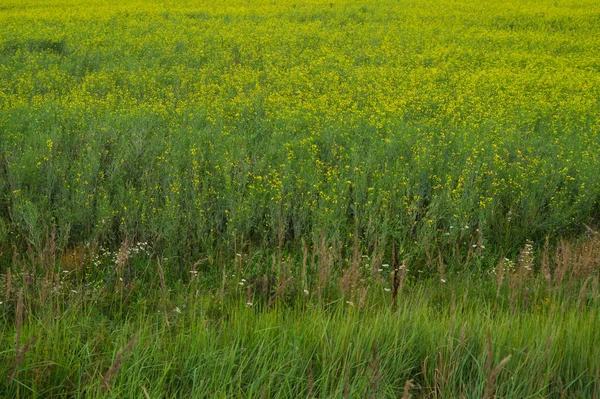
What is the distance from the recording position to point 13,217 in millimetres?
5348

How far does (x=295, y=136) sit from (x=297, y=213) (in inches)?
95.0

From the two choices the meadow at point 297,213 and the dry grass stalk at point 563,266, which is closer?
the meadow at point 297,213

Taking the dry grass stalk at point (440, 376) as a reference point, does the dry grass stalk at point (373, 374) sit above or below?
above

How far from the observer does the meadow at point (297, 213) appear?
2703 millimetres

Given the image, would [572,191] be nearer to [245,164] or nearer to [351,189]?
[351,189]

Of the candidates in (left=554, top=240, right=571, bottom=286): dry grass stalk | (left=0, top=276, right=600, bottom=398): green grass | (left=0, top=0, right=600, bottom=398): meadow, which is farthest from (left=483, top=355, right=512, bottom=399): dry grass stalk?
(left=554, top=240, right=571, bottom=286): dry grass stalk

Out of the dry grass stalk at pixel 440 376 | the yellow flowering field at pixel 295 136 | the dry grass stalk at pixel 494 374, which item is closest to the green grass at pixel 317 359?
the dry grass stalk at pixel 440 376

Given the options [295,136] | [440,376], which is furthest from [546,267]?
[295,136]

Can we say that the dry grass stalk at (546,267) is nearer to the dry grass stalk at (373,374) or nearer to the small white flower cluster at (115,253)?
the dry grass stalk at (373,374)

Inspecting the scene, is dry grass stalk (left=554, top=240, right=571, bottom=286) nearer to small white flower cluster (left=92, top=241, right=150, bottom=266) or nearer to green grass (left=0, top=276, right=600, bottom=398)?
green grass (left=0, top=276, right=600, bottom=398)

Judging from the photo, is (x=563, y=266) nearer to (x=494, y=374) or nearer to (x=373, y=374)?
(x=373, y=374)

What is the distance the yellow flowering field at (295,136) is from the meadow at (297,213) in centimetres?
5

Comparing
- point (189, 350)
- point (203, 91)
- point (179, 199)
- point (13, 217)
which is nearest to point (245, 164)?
point (179, 199)

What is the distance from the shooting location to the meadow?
2703 millimetres
